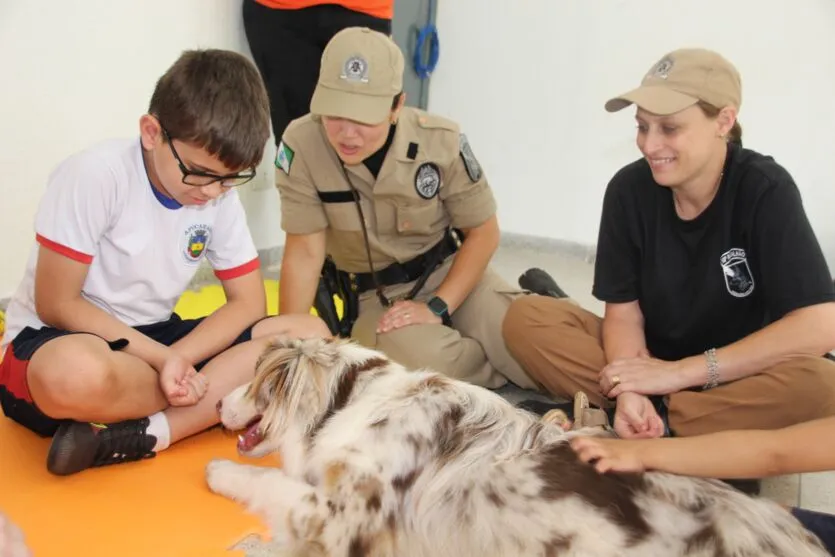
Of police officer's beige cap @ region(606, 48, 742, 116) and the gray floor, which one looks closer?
police officer's beige cap @ region(606, 48, 742, 116)

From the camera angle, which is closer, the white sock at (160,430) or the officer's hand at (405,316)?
the white sock at (160,430)

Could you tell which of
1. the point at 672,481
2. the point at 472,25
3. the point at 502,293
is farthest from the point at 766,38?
the point at 672,481

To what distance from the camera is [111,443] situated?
2178 millimetres

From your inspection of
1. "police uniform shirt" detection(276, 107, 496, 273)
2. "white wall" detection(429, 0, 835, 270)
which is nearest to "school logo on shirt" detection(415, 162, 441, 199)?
"police uniform shirt" detection(276, 107, 496, 273)

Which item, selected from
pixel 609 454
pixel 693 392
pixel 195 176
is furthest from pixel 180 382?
pixel 693 392

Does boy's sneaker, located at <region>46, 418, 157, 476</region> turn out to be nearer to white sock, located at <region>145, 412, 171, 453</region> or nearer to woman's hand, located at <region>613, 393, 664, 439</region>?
white sock, located at <region>145, 412, 171, 453</region>

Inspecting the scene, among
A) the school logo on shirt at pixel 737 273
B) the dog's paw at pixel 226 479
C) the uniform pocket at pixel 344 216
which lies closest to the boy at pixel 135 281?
the dog's paw at pixel 226 479

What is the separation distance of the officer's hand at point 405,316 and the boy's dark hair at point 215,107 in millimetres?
853

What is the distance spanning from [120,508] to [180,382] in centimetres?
37

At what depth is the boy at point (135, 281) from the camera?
2.07 metres

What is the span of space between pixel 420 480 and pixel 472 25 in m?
3.81

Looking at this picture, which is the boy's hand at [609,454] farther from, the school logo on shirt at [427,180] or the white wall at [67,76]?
the white wall at [67,76]

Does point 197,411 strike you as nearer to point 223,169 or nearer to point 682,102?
point 223,169

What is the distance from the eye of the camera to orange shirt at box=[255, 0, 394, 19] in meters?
3.35
